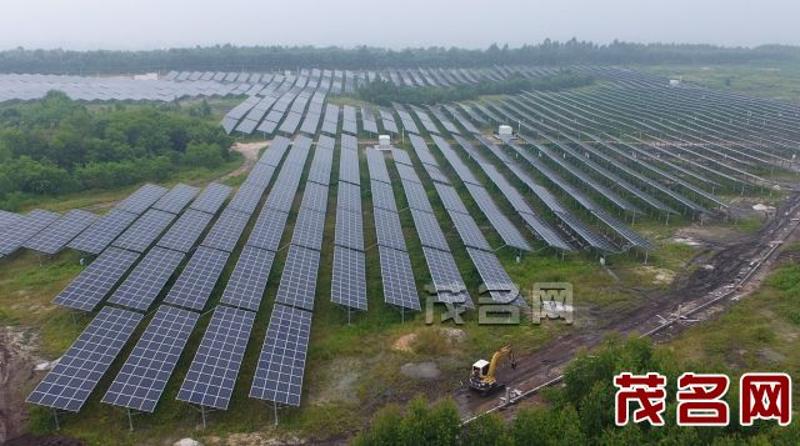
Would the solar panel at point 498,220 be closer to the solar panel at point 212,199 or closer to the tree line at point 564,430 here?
the tree line at point 564,430

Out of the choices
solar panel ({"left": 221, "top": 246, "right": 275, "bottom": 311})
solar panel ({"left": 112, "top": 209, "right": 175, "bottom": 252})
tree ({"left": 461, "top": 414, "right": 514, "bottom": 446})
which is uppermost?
solar panel ({"left": 112, "top": 209, "right": 175, "bottom": 252})

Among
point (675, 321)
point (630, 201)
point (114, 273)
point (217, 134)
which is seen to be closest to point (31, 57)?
point (217, 134)

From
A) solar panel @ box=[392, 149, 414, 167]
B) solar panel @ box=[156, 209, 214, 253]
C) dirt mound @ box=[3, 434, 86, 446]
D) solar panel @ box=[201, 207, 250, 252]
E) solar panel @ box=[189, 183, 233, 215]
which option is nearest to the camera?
dirt mound @ box=[3, 434, 86, 446]

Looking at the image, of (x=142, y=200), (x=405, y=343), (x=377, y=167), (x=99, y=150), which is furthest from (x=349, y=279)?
(x=99, y=150)

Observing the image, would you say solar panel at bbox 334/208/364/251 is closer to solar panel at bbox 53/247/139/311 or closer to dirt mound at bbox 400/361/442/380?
dirt mound at bbox 400/361/442/380

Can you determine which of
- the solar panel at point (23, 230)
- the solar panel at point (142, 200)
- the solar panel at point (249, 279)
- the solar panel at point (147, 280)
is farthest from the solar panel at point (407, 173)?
the solar panel at point (23, 230)

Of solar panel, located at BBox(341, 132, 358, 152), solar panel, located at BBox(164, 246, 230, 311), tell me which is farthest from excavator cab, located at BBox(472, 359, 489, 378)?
solar panel, located at BBox(341, 132, 358, 152)

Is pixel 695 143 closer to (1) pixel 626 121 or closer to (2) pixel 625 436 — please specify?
(1) pixel 626 121
